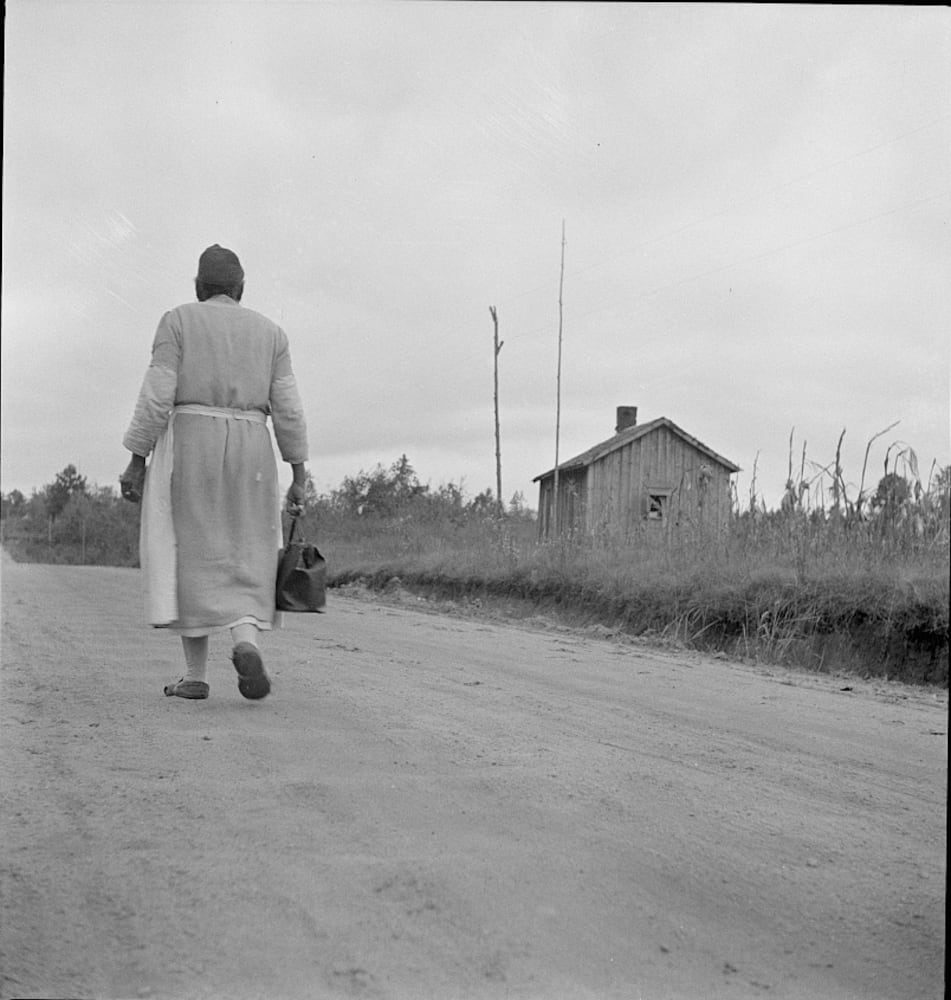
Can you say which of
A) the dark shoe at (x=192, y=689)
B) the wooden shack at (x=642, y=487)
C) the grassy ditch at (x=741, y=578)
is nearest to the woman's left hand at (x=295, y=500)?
the grassy ditch at (x=741, y=578)

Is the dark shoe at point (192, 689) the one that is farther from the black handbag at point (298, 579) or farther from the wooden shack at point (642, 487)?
the wooden shack at point (642, 487)

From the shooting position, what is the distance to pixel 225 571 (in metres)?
2.56

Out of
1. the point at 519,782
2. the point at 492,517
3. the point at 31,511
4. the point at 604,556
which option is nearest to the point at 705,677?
the point at 519,782

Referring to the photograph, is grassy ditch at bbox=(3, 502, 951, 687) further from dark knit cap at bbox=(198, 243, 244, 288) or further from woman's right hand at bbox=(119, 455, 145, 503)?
dark knit cap at bbox=(198, 243, 244, 288)

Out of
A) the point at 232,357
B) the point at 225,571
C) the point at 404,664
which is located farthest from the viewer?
the point at 404,664

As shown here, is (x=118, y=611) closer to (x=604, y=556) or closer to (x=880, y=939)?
(x=880, y=939)

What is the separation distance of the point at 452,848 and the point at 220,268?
3.98 feet

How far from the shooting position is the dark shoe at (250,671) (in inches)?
112

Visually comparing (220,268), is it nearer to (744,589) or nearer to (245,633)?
(245,633)

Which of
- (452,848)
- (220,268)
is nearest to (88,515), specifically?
(220,268)

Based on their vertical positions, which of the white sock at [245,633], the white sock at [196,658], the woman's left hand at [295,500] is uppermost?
the woman's left hand at [295,500]

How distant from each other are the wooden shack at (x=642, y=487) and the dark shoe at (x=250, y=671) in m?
1.47

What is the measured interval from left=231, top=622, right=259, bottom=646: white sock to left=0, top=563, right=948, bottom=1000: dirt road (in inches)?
8.1

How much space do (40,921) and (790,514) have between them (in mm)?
5031
